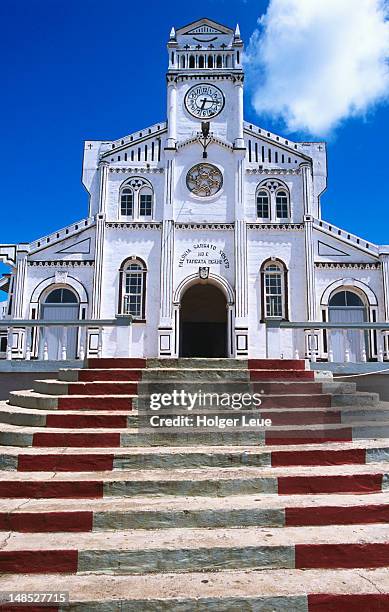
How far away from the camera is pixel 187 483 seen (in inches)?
198

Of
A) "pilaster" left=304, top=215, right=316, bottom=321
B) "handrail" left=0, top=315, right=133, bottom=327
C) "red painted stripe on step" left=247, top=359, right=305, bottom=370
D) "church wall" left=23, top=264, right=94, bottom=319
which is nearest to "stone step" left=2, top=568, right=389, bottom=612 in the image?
"red painted stripe on step" left=247, top=359, right=305, bottom=370

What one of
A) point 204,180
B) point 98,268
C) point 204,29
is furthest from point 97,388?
point 204,29

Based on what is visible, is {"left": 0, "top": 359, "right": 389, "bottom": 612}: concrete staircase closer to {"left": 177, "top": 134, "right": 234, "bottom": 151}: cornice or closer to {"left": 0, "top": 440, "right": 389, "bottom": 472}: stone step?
{"left": 0, "top": 440, "right": 389, "bottom": 472}: stone step

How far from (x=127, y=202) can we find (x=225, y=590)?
1699cm

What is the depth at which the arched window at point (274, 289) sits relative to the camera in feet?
59.2

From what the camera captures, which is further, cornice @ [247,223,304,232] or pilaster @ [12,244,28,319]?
cornice @ [247,223,304,232]

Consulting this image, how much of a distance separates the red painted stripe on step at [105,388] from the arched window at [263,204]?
13.1m

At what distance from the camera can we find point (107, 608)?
3473mm

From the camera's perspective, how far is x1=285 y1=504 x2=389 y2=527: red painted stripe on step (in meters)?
4.59

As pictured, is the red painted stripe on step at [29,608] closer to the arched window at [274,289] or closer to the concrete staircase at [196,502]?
the concrete staircase at [196,502]

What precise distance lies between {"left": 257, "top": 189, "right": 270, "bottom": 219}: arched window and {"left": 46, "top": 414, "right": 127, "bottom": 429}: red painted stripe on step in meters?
14.1

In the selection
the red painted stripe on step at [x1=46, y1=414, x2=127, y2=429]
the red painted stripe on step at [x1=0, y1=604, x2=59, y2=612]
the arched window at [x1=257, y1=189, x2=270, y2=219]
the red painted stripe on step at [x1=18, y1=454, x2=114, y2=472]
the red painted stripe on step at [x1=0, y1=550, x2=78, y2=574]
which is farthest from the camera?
the arched window at [x1=257, y1=189, x2=270, y2=219]

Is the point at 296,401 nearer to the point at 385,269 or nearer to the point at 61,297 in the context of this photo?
the point at 385,269

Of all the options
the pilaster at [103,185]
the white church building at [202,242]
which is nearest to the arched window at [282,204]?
the white church building at [202,242]
